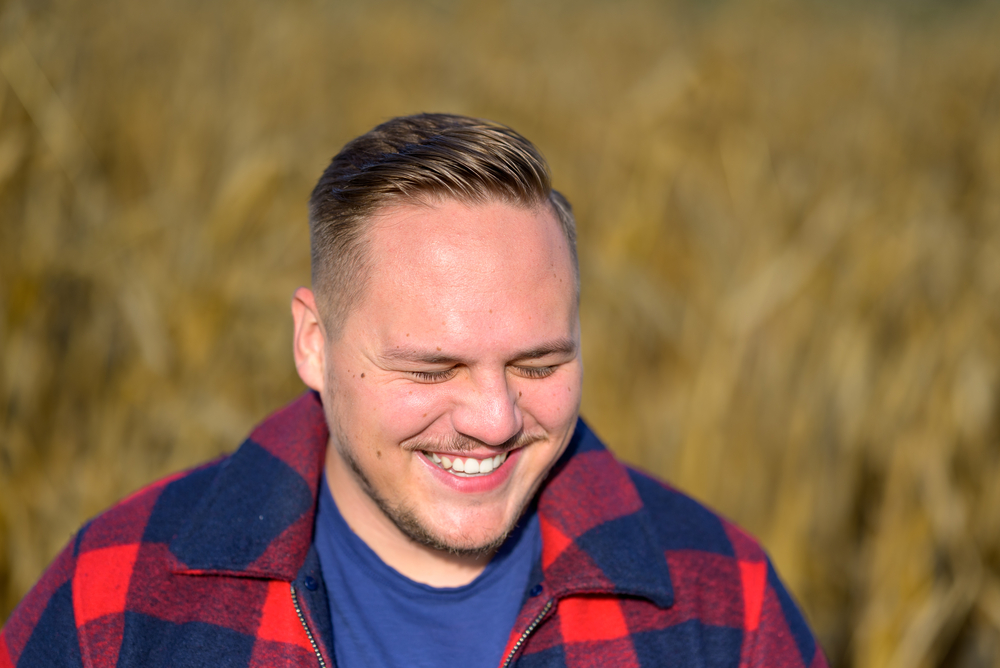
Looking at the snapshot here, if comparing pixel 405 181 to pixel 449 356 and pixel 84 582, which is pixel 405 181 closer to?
pixel 449 356

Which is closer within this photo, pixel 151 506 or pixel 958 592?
pixel 151 506

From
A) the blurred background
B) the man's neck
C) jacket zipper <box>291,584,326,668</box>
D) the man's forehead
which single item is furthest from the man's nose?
the blurred background

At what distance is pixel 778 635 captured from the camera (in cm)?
157

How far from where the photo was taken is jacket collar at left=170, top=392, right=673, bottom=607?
1455mm

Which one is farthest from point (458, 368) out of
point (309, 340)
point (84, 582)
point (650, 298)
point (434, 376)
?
point (650, 298)

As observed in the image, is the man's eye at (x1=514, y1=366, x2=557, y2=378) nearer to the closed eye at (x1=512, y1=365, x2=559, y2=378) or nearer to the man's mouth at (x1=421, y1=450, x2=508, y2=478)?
the closed eye at (x1=512, y1=365, x2=559, y2=378)

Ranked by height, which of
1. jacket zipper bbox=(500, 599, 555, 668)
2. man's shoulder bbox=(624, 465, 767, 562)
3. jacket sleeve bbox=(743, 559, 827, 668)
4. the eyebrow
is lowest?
jacket sleeve bbox=(743, 559, 827, 668)

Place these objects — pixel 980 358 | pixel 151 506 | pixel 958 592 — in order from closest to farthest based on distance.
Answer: pixel 151 506 → pixel 958 592 → pixel 980 358

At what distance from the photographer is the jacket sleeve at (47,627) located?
1404mm

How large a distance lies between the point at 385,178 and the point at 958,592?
220 cm

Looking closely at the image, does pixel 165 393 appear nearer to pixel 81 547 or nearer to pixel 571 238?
pixel 81 547

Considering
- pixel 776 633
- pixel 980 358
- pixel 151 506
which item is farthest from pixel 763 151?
pixel 151 506

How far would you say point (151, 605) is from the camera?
1.41 meters

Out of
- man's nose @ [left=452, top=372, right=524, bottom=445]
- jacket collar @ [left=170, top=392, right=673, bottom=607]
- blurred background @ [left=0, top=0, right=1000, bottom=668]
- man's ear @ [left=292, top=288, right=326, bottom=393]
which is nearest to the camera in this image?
man's nose @ [left=452, top=372, right=524, bottom=445]
